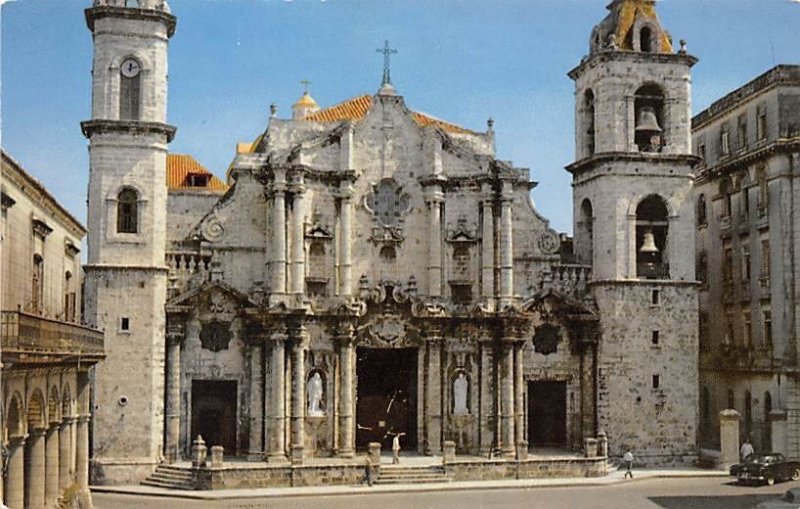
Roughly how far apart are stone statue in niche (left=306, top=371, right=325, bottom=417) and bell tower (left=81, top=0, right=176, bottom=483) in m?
5.17

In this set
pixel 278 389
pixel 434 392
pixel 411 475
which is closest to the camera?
pixel 411 475

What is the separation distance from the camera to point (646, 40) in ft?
142

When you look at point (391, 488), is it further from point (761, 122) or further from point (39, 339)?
point (761, 122)

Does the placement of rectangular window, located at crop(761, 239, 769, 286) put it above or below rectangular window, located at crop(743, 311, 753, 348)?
above

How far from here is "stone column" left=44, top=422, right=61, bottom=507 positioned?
26.1 meters

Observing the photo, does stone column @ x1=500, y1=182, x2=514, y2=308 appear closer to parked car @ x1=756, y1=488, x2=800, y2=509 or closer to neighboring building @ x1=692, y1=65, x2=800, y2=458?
neighboring building @ x1=692, y1=65, x2=800, y2=458

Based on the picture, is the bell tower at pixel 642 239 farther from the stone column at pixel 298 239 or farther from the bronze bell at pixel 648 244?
the stone column at pixel 298 239

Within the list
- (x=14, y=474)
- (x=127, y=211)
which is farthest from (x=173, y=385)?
(x=14, y=474)

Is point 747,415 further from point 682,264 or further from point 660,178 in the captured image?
point 660,178

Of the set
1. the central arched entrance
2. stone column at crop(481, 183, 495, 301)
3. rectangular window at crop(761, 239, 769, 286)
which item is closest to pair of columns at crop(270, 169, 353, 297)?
the central arched entrance

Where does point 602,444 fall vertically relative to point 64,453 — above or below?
below

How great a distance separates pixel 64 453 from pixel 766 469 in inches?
881

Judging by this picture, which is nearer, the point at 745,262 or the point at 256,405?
the point at 256,405

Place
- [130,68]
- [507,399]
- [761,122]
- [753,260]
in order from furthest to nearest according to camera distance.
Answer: [761,122] → [753,260] → [507,399] → [130,68]
